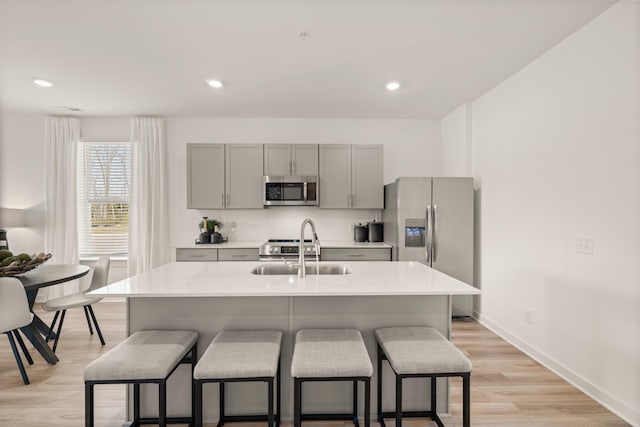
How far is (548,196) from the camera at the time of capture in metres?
2.86

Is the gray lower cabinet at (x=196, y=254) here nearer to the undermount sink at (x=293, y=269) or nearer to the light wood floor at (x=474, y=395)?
the light wood floor at (x=474, y=395)

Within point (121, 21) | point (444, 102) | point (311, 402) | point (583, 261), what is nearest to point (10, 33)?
point (121, 21)

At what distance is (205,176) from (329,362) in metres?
3.52

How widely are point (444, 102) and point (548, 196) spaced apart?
1.85m

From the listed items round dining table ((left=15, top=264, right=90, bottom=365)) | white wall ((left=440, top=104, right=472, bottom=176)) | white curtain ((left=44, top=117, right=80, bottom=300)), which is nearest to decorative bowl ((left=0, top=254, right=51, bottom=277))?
round dining table ((left=15, top=264, right=90, bottom=365))

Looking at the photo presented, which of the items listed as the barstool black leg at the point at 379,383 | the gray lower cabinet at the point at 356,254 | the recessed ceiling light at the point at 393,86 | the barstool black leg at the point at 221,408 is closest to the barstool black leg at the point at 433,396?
the barstool black leg at the point at 379,383

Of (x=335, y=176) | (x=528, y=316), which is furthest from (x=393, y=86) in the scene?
(x=528, y=316)

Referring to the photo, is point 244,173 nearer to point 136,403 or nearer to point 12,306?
point 12,306

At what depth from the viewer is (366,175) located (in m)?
4.65

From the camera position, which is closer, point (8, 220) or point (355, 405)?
point (355, 405)

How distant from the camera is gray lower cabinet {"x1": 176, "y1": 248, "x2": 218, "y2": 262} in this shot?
4.24 m

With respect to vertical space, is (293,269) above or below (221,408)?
above

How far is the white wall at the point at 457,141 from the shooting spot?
13.9 feet

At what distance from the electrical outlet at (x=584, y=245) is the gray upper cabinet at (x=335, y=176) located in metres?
2.64
